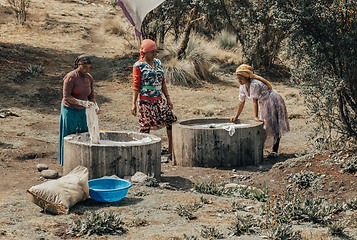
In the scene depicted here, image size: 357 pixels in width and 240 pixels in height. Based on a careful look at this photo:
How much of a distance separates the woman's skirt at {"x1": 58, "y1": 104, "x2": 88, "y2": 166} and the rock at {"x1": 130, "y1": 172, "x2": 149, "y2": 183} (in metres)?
1.27

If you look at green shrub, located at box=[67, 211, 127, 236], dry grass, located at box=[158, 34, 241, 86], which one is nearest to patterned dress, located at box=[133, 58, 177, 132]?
green shrub, located at box=[67, 211, 127, 236]

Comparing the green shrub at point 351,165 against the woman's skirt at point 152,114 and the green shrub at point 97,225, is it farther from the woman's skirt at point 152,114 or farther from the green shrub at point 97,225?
the green shrub at point 97,225

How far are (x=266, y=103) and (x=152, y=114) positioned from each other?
6.40 feet

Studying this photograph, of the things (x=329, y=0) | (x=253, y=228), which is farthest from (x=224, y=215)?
(x=329, y=0)

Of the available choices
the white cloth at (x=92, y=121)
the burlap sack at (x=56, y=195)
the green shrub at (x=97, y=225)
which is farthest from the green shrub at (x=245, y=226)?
the white cloth at (x=92, y=121)

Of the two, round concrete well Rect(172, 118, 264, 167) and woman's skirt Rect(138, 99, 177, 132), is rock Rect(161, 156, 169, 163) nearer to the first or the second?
round concrete well Rect(172, 118, 264, 167)

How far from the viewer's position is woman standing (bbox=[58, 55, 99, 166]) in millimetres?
5707

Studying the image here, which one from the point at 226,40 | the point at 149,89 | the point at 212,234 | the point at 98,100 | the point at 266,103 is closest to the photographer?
the point at 212,234

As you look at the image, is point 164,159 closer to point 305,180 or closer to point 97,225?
point 305,180

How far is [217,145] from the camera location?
6719 millimetres

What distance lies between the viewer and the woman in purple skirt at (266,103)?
708cm

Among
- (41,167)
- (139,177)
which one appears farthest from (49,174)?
(139,177)

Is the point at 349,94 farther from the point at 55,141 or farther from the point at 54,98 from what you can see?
the point at 54,98

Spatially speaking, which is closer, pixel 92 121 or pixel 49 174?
pixel 92 121
